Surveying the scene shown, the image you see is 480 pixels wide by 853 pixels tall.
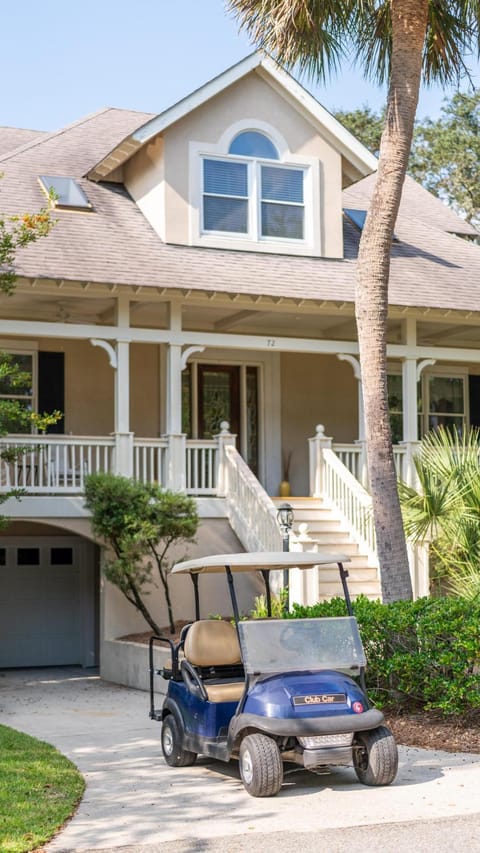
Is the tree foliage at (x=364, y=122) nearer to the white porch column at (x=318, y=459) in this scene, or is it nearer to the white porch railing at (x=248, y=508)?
the white porch column at (x=318, y=459)

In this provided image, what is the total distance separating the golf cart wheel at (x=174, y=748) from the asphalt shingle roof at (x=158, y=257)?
825 centimetres

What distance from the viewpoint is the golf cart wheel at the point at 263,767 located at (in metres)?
7.98

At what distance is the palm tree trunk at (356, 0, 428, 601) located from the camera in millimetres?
12141

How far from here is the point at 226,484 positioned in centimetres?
1756

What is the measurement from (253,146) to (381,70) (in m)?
4.25

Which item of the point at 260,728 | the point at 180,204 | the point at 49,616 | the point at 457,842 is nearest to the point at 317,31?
the point at 180,204

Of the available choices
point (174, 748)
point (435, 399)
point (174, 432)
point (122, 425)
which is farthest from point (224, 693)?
point (435, 399)

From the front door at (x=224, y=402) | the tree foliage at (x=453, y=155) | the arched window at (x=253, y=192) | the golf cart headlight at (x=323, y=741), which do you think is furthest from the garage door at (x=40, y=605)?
the tree foliage at (x=453, y=155)

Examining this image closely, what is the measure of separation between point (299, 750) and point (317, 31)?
9219mm

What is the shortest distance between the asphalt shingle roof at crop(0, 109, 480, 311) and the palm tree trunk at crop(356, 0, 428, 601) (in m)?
4.59

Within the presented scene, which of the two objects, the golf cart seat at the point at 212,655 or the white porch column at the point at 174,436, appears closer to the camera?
the golf cart seat at the point at 212,655

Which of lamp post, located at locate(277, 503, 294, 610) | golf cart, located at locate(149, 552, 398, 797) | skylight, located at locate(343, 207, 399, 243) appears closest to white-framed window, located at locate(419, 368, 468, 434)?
skylight, located at locate(343, 207, 399, 243)

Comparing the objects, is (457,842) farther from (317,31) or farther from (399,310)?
(399,310)

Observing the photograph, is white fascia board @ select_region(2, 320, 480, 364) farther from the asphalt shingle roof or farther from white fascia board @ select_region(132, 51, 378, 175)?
white fascia board @ select_region(132, 51, 378, 175)
